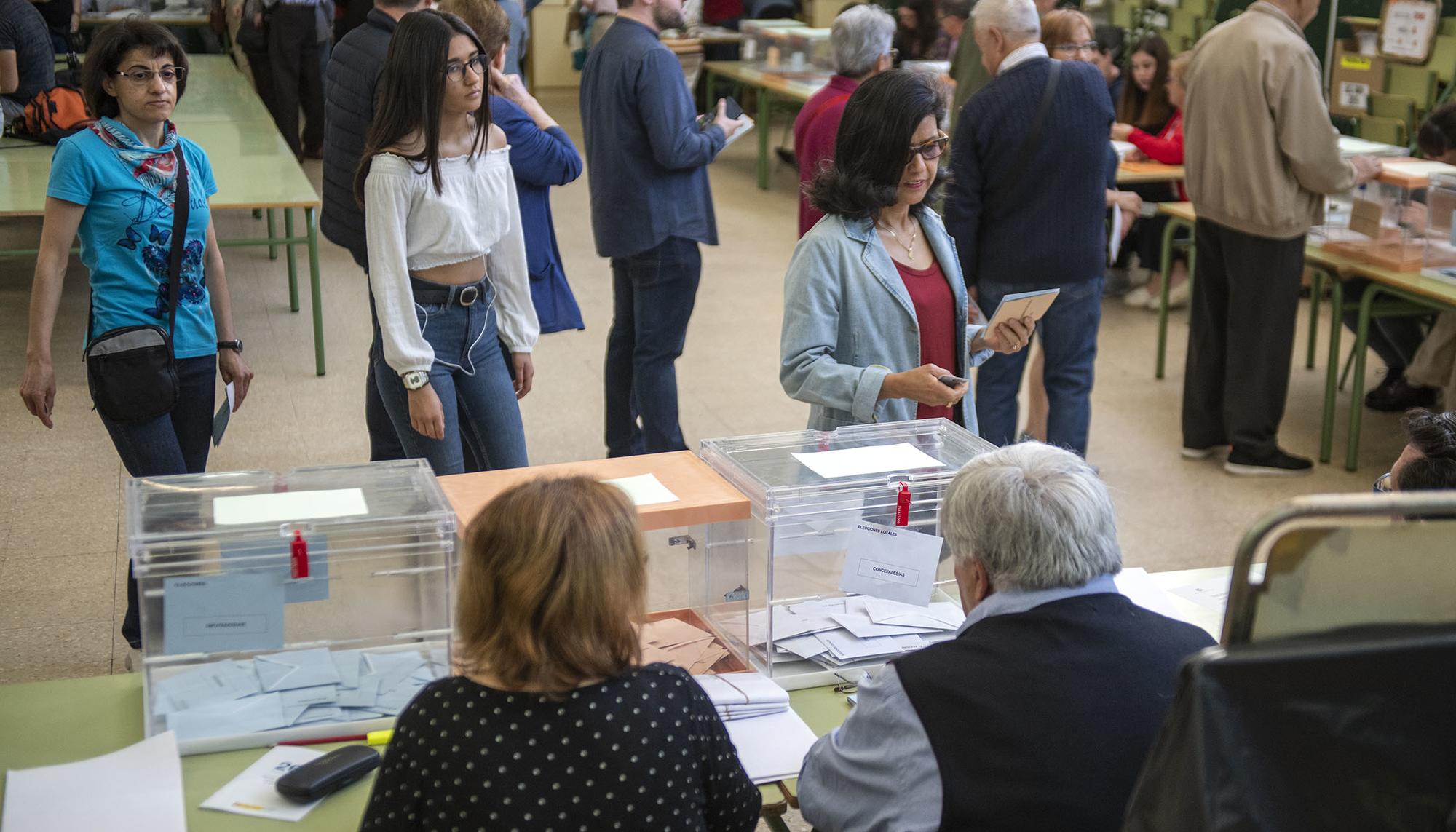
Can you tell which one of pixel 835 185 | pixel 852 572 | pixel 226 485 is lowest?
pixel 852 572

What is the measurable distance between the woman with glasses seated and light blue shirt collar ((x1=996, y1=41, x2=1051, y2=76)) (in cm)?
135

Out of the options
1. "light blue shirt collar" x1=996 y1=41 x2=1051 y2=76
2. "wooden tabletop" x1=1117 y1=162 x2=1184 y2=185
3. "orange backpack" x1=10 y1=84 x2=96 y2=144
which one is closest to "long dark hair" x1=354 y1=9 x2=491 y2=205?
"light blue shirt collar" x1=996 y1=41 x2=1051 y2=76

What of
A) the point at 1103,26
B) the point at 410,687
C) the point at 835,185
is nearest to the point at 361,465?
the point at 410,687

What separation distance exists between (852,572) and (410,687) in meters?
0.70

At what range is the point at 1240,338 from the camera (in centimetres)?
480

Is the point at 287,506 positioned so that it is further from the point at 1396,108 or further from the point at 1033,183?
the point at 1396,108

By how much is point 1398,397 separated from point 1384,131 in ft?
8.83

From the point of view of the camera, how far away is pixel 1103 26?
8797 mm

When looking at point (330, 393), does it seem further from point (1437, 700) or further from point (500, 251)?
point (1437, 700)

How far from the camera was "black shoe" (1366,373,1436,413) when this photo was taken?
553 cm

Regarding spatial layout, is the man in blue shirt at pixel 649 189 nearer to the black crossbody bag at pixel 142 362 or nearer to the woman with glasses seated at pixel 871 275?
the woman with glasses seated at pixel 871 275

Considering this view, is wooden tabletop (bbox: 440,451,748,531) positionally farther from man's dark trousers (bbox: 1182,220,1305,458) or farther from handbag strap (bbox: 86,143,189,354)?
man's dark trousers (bbox: 1182,220,1305,458)

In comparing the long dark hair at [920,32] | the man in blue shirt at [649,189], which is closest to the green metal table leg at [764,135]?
the long dark hair at [920,32]

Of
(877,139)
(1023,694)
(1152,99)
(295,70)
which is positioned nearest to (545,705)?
(1023,694)
